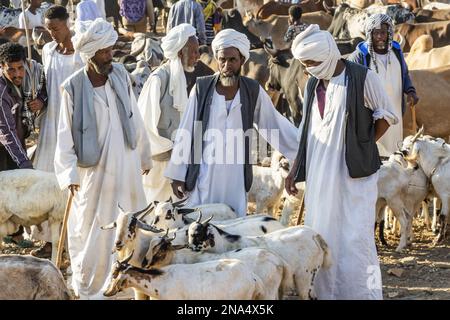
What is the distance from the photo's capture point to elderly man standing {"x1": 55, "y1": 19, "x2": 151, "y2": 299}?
7.90 metres

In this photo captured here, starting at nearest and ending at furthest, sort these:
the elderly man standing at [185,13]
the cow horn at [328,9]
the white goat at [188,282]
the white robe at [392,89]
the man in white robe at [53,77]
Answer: the white goat at [188,282]
the man in white robe at [53,77]
the white robe at [392,89]
the elderly man standing at [185,13]
the cow horn at [328,9]

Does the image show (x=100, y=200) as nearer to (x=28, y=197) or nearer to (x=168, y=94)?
(x=28, y=197)

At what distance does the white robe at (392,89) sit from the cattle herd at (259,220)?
0.17m

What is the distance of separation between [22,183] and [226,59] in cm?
218

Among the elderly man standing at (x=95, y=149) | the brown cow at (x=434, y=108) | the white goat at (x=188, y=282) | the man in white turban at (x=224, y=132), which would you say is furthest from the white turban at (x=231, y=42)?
the brown cow at (x=434, y=108)

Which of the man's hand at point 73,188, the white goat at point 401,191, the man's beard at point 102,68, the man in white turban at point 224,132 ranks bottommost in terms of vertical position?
the white goat at point 401,191

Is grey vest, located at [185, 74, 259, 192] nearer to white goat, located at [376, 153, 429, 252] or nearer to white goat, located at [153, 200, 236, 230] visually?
white goat, located at [153, 200, 236, 230]

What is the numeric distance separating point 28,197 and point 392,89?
3.73 m

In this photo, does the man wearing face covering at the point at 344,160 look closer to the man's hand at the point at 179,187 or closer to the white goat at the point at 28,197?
the man's hand at the point at 179,187

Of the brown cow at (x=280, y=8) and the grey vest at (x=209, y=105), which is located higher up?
the brown cow at (x=280, y=8)

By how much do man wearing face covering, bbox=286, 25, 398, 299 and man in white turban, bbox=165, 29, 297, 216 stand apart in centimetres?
57

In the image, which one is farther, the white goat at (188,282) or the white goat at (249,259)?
the white goat at (249,259)

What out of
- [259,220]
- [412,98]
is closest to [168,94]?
[259,220]

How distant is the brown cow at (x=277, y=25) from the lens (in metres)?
22.6
